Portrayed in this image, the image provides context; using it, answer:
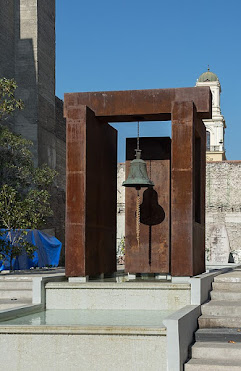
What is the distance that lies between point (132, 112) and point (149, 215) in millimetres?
1588

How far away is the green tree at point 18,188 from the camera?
1595 cm

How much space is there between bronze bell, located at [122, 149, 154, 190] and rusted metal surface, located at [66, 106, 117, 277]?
0.51 meters

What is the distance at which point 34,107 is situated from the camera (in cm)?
2588

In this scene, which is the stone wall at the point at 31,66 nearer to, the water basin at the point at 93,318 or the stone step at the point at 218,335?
the water basin at the point at 93,318

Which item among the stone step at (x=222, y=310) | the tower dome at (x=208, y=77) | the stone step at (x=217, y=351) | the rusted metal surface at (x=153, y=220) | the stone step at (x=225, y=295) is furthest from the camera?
the tower dome at (x=208, y=77)

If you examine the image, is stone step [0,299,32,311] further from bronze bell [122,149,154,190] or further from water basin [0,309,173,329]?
bronze bell [122,149,154,190]

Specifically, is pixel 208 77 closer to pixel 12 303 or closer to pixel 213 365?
pixel 12 303

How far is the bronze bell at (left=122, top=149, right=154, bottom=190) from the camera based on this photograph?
31.0 feet

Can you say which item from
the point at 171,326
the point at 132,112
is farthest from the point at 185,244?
the point at 171,326

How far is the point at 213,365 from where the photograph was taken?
20.3 ft

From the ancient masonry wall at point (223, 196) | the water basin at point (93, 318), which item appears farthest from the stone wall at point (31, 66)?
the water basin at point (93, 318)

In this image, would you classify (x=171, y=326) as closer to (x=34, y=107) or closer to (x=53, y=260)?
(x=53, y=260)

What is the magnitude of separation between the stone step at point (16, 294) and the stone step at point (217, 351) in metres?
3.60

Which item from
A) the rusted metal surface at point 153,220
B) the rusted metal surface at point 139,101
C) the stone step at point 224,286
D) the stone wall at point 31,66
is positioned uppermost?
the stone wall at point 31,66
